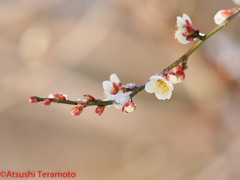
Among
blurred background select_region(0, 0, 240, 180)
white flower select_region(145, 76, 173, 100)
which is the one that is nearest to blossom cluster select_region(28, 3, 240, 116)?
white flower select_region(145, 76, 173, 100)

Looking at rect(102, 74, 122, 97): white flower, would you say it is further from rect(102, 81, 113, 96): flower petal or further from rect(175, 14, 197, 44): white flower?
rect(175, 14, 197, 44): white flower

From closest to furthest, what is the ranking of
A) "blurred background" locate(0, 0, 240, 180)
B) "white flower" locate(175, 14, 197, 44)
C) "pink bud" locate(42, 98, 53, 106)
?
"pink bud" locate(42, 98, 53, 106) → "white flower" locate(175, 14, 197, 44) → "blurred background" locate(0, 0, 240, 180)

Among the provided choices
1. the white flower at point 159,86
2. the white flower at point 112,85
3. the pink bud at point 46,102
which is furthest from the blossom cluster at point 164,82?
the pink bud at point 46,102

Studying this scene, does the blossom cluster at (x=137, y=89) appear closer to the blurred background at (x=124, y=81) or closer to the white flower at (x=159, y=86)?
the white flower at (x=159, y=86)

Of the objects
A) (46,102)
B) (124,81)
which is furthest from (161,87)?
(124,81)

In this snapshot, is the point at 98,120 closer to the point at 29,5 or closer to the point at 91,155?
the point at 91,155

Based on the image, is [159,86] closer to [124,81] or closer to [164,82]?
[164,82]
